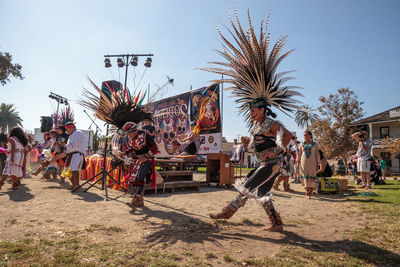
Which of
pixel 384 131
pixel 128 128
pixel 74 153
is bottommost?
pixel 74 153

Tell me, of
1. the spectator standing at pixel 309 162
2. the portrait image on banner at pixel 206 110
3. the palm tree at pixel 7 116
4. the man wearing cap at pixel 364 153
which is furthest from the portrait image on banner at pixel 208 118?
the palm tree at pixel 7 116

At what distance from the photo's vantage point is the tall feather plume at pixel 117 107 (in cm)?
541

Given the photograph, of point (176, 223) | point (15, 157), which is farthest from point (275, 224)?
point (15, 157)

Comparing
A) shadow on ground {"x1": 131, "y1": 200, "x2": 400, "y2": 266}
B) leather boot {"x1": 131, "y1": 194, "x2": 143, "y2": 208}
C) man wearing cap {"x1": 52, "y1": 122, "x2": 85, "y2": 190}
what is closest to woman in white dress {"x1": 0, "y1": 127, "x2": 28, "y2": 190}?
man wearing cap {"x1": 52, "y1": 122, "x2": 85, "y2": 190}

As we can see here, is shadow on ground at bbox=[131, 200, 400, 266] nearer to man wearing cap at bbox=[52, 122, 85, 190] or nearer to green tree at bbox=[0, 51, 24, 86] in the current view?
man wearing cap at bbox=[52, 122, 85, 190]

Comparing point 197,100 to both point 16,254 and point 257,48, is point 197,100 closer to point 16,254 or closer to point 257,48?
point 257,48

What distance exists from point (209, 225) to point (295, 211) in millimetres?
2262

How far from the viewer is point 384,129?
32.6m

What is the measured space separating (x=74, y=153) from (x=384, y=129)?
1519 inches

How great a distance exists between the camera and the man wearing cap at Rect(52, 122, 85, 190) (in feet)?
22.1

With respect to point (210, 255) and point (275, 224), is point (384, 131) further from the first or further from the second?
point (210, 255)

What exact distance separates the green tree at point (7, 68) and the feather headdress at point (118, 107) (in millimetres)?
25774

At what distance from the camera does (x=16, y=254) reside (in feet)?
7.72

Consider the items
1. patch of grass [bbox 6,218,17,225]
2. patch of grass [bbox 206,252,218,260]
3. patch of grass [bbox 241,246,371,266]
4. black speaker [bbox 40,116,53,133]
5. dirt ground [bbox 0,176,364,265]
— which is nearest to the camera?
patch of grass [bbox 241,246,371,266]
